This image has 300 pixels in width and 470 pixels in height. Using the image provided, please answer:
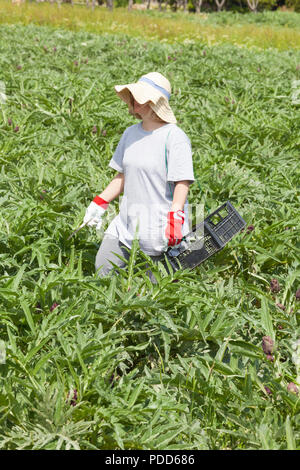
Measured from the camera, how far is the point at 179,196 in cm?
311

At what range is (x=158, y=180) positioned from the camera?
3201 mm

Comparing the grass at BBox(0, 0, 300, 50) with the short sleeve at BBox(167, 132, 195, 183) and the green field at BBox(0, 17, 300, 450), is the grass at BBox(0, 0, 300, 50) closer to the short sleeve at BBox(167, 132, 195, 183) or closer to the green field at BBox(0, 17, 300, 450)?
the green field at BBox(0, 17, 300, 450)

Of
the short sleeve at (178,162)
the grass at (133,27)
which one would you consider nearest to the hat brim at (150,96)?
the short sleeve at (178,162)

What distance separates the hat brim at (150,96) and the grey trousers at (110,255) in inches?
33.8

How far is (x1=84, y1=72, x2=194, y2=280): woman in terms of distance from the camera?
122 inches

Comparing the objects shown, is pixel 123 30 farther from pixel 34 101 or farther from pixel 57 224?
pixel 57 224

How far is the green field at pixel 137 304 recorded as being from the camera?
7.47ft

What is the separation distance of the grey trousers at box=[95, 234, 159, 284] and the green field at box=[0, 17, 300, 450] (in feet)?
0.60

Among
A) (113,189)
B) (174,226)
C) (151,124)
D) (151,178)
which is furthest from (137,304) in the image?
(151,124)

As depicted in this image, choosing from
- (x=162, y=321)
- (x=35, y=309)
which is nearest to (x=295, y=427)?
(x=162, y=321)

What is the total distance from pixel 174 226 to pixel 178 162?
0.40 metres

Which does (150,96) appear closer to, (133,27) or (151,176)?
(151,176)

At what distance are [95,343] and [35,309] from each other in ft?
1.63

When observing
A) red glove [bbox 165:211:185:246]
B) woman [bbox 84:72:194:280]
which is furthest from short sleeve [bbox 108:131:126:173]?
red glove [bbox 165:211:185:246]
